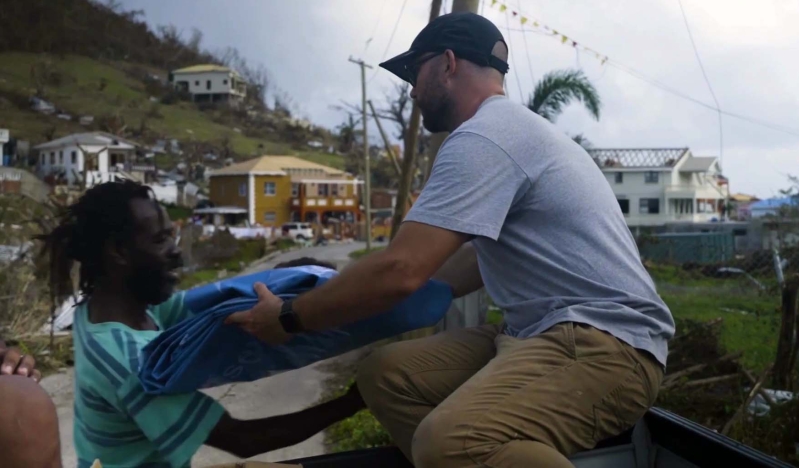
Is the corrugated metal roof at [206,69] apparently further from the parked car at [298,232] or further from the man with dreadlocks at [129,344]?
the man with dreadlocks at [129,344]

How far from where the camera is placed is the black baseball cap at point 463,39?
228 centimetres

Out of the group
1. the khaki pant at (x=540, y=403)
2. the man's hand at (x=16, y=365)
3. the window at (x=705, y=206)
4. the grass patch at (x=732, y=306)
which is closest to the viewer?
the man's hand at (x=16, y=365)

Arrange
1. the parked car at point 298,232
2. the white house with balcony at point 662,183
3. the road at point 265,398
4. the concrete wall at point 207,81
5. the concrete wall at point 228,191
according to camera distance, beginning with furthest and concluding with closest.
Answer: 1. the concrete wall at point 207,81
2. the concrete wall at point 228,191
3. the white house with balcony at point 662,183
4. the parked car at point 298,232
5. the road at point 265,398

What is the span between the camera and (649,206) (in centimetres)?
5253

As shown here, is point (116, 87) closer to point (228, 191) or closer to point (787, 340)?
point (228, 191)

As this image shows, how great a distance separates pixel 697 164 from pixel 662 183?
408 centimetres

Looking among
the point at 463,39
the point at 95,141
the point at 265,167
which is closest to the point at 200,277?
the point at 463,39

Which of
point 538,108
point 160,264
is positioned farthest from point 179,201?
point 160,264

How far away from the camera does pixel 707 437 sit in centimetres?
220

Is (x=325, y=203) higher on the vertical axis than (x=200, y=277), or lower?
higher

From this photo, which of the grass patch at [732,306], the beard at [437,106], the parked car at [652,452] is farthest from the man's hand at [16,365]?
the grass patch at [732,306]

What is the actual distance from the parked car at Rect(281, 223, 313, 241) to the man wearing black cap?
45192mm

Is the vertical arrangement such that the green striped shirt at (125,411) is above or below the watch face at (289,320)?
below

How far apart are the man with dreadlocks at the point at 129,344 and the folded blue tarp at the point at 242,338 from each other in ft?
0.20
